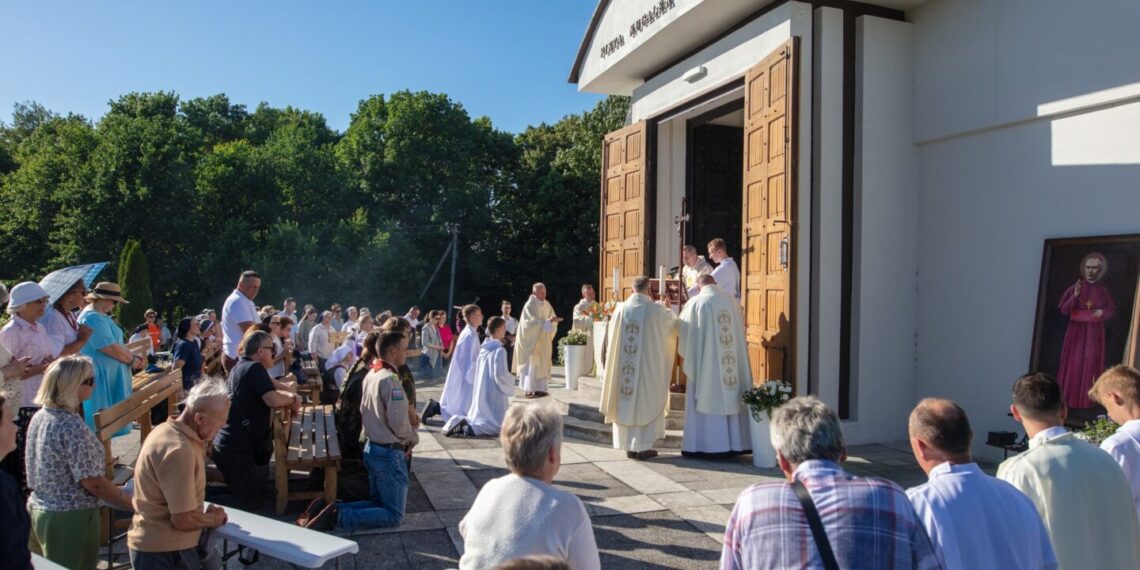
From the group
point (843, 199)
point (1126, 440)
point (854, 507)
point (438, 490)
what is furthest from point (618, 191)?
point (854, 507)

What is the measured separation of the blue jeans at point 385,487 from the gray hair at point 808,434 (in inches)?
150

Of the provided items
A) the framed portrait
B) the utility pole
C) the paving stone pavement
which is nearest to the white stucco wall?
the framed portrait

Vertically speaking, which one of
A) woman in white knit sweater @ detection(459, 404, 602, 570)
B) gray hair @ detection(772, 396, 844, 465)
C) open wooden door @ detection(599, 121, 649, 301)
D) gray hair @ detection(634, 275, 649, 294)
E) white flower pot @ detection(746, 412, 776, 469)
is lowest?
white flower pot @ detection(746, 412, 776, 469)

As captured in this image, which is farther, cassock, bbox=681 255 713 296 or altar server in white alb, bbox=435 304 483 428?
cassock, bbox=681 255 713 296

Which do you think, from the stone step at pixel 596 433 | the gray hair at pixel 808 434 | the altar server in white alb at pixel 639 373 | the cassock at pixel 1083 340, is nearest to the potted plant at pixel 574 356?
the stone step at pixel 596 433

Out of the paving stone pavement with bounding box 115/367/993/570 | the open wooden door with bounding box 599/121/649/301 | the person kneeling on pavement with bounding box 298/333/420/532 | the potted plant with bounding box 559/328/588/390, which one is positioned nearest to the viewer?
the paving stone pavement with bounding box 115/367/993/570

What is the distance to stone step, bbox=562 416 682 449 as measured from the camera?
29.3ft

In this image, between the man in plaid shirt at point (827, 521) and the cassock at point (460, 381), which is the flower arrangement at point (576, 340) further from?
the man in plaid shirt at point (827, 521)

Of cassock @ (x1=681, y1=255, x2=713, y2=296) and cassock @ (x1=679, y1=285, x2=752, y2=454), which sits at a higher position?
Result: cassock @ (x1=681, y1=255, x2=713, y2=296)

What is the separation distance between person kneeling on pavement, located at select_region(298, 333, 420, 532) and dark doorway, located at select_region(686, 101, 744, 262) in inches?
336

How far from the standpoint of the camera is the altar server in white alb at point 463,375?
32.3 feet

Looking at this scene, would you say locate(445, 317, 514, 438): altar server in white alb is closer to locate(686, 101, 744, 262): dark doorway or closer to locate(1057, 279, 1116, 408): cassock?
locate(686, 101, 744, 262): dark doorway

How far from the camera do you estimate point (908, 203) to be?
30.9 ft

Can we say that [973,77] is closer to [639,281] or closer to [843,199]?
[843,199]
